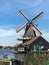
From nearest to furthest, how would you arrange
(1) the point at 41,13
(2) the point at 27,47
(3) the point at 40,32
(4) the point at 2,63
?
(4) the point at 2,63, (2) the point at 27,47, (3) the point at 40,32, (1) the point at 41,13

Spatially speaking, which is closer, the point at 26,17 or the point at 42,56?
the point at 42,56

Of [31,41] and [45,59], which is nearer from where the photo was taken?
[45,59]

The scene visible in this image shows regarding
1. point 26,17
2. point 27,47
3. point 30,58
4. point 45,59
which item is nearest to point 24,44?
point 27,47

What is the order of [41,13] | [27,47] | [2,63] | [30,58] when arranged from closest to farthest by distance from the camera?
[2,63], [30,58], [27,47], [41,13]

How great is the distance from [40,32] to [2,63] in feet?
97.0

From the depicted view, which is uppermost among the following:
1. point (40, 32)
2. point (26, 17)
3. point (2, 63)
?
point (26, 17)

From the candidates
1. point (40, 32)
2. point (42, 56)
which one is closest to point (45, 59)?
point (42, 56)

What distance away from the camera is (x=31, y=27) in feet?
207

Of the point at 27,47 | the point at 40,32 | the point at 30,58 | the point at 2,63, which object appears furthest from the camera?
the point at 40,32

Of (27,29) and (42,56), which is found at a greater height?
(27,29)

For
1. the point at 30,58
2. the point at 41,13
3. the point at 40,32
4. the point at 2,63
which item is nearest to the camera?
the point at 2,63

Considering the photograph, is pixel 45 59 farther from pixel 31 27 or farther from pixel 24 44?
A: pixel 31 27

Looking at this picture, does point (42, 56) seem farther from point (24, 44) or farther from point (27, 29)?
point (27, 29)

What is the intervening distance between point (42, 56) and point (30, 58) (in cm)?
370
